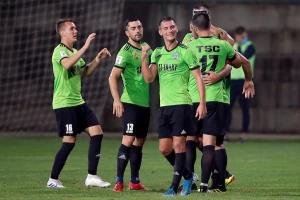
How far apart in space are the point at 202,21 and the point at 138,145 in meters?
1.82

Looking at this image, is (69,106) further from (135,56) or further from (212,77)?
(212,77)

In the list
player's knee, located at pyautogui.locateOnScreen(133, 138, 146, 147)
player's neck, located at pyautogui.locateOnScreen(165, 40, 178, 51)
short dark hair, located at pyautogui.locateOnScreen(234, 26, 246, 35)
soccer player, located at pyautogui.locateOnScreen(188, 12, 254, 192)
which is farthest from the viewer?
short dark hair, located at pyautogui.locateOnScreen(234, 26, 246, 35)

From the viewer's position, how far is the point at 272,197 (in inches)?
421

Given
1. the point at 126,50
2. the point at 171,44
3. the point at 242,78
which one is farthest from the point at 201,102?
the point at 242,78

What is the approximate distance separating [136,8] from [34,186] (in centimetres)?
954

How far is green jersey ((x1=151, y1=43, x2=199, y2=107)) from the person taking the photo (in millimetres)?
11016

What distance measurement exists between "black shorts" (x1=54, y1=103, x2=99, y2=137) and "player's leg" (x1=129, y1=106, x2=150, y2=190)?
2.35 ft

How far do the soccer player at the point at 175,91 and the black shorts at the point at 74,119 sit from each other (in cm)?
163

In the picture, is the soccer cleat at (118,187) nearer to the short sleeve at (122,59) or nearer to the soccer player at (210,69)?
the soccer player at (210,69)

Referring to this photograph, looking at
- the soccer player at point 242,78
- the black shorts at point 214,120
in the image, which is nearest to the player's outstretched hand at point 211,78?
the black shorts at point 214,120

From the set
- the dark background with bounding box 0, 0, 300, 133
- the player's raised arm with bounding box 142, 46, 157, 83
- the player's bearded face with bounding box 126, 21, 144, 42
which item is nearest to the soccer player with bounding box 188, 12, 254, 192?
the player's raised arm with bounding box 142, 46, 157, 83

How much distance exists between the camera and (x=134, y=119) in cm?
1191

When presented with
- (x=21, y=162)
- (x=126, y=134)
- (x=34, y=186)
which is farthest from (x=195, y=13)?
(x=21, y=162)

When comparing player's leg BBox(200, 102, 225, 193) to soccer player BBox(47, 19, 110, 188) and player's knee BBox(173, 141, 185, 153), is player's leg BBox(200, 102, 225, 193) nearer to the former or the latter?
player's knee BBox(173, 141, 185, 153)
